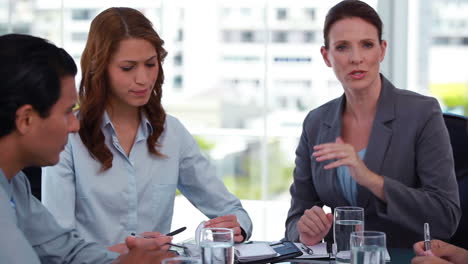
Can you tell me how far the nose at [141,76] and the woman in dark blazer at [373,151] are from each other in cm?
62

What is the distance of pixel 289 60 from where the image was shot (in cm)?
450

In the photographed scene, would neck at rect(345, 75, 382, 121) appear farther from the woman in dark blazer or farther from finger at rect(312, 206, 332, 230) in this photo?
finger at rect(312, 206, 332, 230)

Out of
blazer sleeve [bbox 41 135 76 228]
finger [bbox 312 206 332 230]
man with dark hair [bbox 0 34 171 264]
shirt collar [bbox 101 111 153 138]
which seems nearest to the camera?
man with dark hair [bbox 0 34 171 264]

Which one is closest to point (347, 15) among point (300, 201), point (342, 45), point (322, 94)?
point (342, 45)

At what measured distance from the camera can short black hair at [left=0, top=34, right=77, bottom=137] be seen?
5.40 feet

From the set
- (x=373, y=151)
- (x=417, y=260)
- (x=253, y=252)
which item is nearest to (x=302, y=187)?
(x=373, y=151)

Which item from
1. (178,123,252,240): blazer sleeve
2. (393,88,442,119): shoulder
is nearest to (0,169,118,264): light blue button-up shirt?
(178,123,252,240): blazer sleeve

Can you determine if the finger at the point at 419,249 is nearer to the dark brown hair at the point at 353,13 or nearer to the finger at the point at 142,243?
the finger at the point at 142,243

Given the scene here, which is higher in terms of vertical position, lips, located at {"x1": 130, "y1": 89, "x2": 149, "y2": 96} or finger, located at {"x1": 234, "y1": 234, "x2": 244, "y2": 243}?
lips, located at {"x1": 130, "y1": 89, "x2": 149, "y2": 96}

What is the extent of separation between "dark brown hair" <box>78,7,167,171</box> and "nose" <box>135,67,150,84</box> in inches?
4.3

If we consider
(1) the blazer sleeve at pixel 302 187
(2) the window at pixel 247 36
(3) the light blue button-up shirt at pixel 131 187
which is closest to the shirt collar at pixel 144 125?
(3) the light blue button-up shirt at pixel 131 187

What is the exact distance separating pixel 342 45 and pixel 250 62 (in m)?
1.93

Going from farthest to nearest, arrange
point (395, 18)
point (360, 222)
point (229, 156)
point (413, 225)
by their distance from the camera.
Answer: point (229, 156)
point (395, 18)
point (413, 225)
point (360, 222)

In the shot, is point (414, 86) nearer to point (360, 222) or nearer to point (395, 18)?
point (395, 18)
